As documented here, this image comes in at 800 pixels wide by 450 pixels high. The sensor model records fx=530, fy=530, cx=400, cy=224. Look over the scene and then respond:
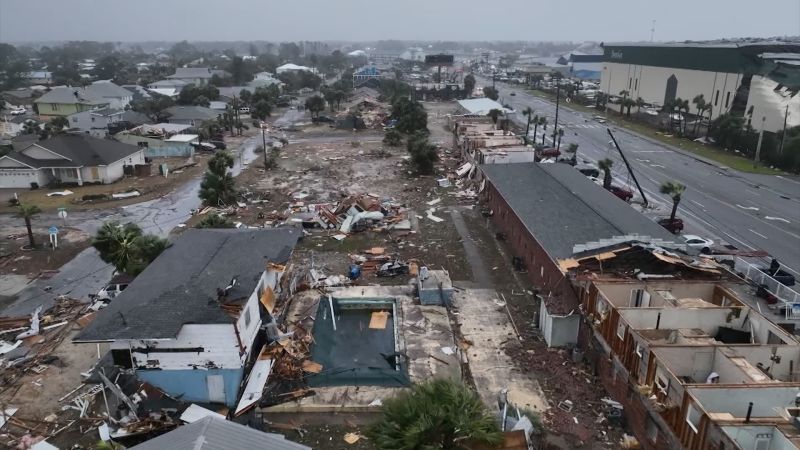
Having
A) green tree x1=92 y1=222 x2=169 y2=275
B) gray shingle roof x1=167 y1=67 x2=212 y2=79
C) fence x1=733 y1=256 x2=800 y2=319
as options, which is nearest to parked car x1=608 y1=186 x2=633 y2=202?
fence x1=733 y1=256 x2=800 y2=319

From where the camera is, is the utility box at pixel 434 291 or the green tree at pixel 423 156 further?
the green tree at pixel 423 156

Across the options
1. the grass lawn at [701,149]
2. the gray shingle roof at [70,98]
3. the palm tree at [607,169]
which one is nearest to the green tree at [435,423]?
the palm tree at [607,169]

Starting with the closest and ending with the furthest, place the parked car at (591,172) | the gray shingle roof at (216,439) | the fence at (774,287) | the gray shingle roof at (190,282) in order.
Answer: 1. the gray shingle roof at (216,439)
2. the gray shingle roof at (190,282)
3. the fence at (774,287)
4. the parked car at (591,172)

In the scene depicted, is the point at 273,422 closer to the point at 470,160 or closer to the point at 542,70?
the point at 470,160

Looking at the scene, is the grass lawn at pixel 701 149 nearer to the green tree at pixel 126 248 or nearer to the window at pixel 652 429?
the window at pixel 652 429

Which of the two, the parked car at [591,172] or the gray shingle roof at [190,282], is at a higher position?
the gray shingle roof at [190,282]

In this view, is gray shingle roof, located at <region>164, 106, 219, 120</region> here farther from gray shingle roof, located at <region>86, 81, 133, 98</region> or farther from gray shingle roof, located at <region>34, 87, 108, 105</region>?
gray shingle roof, located at <region>86, 81, 133, 98</region>
